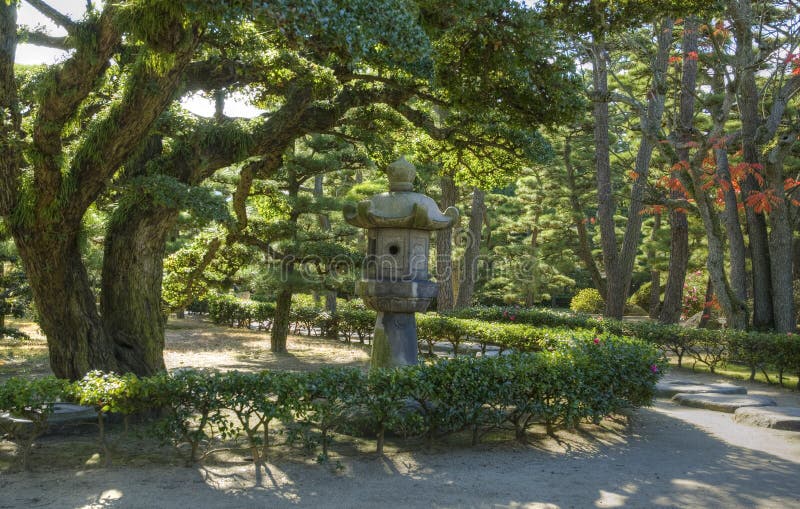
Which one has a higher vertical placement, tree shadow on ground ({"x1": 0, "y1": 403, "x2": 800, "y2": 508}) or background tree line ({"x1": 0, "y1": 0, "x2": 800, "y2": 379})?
background tree line ({"x1": 0, "y1": 0, "x2": 800, "y2": 379})

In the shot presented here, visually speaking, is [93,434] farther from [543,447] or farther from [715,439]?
[715,439]

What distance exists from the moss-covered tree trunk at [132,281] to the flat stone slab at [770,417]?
6.87 m

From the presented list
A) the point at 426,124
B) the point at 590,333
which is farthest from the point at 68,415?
the point at 590,333

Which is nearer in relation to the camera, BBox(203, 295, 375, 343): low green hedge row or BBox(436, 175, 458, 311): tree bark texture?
BBox(436, 175, 458, 311): tree bark texture

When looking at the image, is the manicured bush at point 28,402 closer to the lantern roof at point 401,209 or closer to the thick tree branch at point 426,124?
the lantern roof at point 401,209

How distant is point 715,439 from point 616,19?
4726mm

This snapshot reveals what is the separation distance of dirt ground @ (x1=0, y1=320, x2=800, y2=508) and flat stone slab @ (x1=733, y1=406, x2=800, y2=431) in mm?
162

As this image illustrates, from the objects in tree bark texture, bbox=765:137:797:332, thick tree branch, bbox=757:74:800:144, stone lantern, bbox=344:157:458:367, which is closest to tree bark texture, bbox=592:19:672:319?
thick tree branch, bbox=757:74:800:144

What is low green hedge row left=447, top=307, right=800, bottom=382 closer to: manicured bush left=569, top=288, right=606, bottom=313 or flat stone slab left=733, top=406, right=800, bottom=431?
flat stone slab left=733, top=406, right=800, bottom=431

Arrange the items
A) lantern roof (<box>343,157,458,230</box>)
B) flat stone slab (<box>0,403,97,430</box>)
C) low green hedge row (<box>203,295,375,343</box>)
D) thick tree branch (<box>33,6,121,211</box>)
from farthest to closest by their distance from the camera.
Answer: low green hedge row (<box>203,295,375,343</box>) < lantern roof (<box>343,157,458,230</box>) < flat stone slab (<box>0,403,97,430</box>) < thick tree branch (<box>33,6,121,211</box>)

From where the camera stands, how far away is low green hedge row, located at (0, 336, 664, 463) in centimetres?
518

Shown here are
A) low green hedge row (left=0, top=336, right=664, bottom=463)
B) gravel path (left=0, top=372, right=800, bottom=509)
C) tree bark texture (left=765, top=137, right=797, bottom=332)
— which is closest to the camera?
gravel path (left=0, top=372, right=800, bottom=509)

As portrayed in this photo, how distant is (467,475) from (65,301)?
14.8 feet

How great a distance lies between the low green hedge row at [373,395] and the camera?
204 inches
